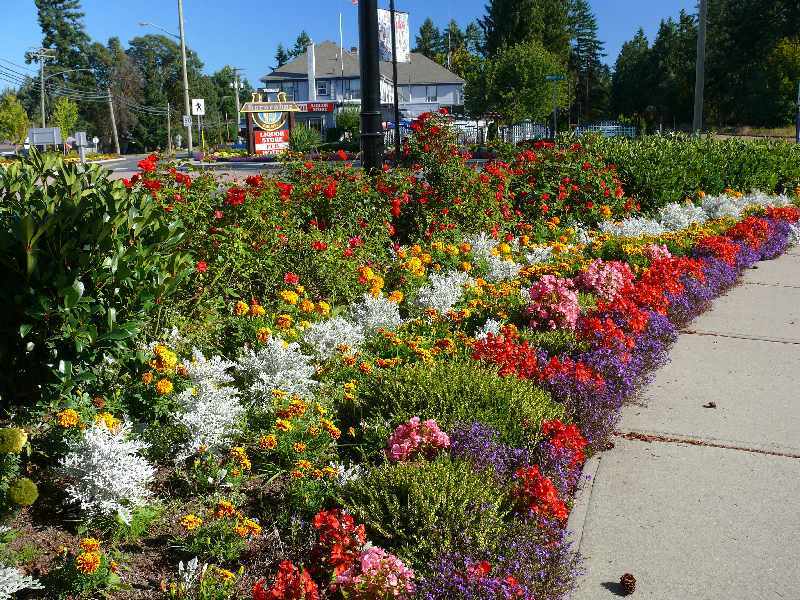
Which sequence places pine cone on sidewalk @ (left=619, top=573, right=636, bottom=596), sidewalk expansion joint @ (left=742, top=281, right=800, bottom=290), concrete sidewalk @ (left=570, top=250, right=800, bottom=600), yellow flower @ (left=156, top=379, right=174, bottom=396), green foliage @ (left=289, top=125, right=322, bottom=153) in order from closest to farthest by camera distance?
pine cone on sidewalk @ (left=619, top=573, right=636, bottom=596) < concrete sidewalk @ (left=570, top=250, right=800, bottom=600) < yellow flower @ (left=156, top=379, right=174, bottom=396) < green foliage @ (left=289, top=125, right=322, bottom=153) < sidewalk expansion joint @ (left=742, top=281, right=800, bottom=290)

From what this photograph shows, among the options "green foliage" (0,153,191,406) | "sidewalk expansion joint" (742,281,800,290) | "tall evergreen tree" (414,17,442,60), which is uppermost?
"tall evergreen tree" (414,17,442,60)

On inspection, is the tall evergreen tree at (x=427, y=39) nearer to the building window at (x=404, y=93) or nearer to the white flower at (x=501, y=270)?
the building window at (x=404, y=93)

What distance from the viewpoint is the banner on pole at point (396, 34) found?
1975 cm

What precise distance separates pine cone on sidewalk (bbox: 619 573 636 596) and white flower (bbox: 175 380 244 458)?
1788 mm

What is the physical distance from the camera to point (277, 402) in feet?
11.9

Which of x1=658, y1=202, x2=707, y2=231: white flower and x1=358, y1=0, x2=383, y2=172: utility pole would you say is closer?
x1=358, y1=0, x2=383, y2=172: utility pole

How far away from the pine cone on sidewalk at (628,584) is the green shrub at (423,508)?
508 mm

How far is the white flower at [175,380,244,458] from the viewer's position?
3.32m

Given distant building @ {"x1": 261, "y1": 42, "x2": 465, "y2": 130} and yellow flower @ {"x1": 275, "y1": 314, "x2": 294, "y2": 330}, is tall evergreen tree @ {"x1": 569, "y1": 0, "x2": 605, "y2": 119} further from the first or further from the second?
yellow flower @ {"x1": 275, "y1": 314, "x2": 294, "y2": 330}

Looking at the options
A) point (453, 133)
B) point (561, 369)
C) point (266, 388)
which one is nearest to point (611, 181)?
point (453, 133)

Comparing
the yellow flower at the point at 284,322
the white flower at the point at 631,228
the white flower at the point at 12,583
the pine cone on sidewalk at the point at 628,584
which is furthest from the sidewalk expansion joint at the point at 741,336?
the white flower at the point at 12,583

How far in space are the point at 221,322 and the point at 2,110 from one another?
65066 mm

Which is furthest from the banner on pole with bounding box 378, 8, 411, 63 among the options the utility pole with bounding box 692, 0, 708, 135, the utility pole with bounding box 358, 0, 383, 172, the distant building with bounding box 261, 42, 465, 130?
the distant building with bounding box 261, 42, 465, 130

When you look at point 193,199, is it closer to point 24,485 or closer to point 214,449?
point 214,449
